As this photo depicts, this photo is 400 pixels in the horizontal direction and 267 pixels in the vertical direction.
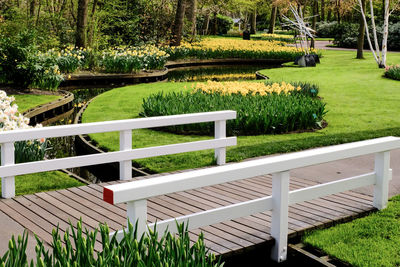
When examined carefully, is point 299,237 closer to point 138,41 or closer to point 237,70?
point 237,70

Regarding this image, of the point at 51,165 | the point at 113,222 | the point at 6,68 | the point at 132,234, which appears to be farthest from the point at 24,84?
the point at 132,234

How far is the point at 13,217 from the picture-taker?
515cm

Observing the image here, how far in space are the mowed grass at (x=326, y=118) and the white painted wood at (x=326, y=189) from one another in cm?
251

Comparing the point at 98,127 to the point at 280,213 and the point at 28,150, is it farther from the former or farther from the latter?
the point at 280,213

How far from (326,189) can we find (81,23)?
744 inches

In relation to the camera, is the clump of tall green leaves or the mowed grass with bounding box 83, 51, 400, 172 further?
the mowed grass with bounding box 83, 51, 400, 172

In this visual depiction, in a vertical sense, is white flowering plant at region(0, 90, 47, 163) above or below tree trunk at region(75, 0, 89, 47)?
below

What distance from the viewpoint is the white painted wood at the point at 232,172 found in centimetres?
359

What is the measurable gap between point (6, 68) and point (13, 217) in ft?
38.0

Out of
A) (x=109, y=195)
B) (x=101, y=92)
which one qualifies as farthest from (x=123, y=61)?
(x=109, y=195)

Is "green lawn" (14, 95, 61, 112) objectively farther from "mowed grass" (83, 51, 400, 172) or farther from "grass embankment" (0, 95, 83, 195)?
"grass embankment" (0, 95, 83, 195)

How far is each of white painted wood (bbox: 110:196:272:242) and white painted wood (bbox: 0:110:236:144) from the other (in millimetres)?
2121

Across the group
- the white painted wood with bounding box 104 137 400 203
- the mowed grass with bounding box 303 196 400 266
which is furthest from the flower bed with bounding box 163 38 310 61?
the mowed grass with bounding box 303 196 400 266

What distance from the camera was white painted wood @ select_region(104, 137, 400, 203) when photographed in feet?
11.8
